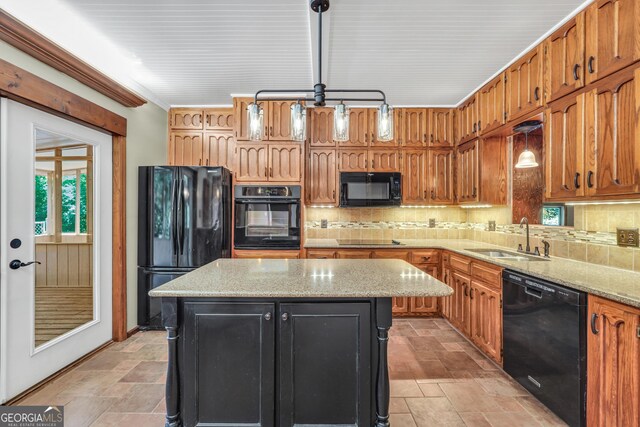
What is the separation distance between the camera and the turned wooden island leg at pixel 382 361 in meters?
1.57

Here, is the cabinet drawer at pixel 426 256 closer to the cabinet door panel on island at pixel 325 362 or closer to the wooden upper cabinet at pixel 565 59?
the wooden upper cabinet at pixel 565 59

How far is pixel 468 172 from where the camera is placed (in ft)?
11.8

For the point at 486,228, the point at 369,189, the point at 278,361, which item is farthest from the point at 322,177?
the point at 278,361

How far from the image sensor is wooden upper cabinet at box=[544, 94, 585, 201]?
2.02 m

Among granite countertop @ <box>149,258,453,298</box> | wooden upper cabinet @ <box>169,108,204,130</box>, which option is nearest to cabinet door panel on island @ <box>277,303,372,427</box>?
granite countertop @ <box>149,258,453,298</box>

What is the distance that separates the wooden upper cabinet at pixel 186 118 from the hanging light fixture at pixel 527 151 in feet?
12.0

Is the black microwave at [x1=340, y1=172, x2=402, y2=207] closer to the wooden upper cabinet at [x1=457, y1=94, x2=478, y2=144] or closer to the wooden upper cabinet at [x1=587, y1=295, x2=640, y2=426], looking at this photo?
the wooden upper cabinet at [x1=457, y1=94, x2=478, y2=144]

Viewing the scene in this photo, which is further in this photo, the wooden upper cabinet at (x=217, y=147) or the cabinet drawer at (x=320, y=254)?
the wooden upper cabinet at (x=217, y=147)

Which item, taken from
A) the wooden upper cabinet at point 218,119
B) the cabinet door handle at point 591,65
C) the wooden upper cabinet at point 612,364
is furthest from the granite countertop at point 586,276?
the wooden upper cabinet at point 218,119

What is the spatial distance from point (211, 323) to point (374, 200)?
2618mm

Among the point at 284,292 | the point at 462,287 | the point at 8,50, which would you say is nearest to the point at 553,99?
the point at 462,287

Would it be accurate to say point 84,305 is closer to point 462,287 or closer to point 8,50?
point 8,50

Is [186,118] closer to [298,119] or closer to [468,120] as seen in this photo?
[298,119]

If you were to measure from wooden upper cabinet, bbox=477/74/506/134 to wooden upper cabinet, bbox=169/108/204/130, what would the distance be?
3.39 m
